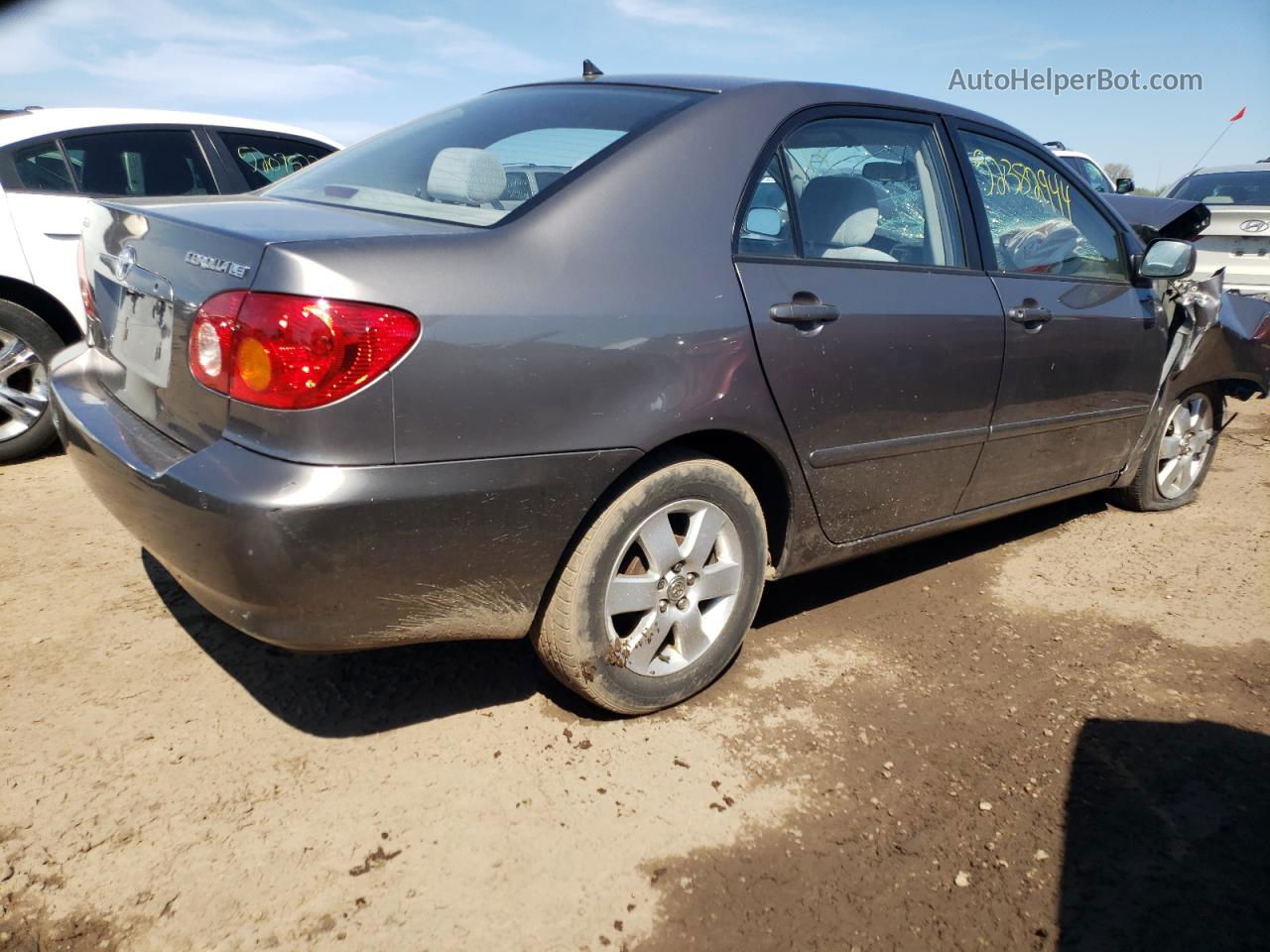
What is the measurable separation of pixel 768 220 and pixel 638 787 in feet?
4.90

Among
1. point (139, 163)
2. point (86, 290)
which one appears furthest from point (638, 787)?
point (139, 163)

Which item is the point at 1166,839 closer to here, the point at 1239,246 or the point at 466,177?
the point at 466,177

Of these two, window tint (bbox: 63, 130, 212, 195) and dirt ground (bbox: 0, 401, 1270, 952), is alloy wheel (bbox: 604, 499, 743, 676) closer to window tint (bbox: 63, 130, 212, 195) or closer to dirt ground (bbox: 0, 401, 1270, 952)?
dirt ground (bbox: 0, 401, 1270, 952)

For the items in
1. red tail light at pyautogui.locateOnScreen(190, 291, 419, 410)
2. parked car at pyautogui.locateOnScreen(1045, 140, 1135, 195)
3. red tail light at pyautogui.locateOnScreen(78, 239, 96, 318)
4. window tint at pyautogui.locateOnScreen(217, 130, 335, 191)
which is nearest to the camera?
red tail light at pyautogui.locateOnScreen(190, 291, 419, 410)

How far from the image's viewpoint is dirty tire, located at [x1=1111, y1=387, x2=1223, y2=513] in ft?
14.6

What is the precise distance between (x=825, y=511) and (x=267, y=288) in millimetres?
1654

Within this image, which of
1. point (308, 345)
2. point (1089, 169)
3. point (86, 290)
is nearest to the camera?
point (308, 345)

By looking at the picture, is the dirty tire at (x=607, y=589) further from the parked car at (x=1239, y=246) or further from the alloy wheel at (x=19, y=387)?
the parked car at (x=1239, y=246)

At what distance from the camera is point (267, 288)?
197cm

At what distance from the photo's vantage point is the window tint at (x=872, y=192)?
285 cm

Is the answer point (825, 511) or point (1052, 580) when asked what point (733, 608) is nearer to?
point (825, 511)

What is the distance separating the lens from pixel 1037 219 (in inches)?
143

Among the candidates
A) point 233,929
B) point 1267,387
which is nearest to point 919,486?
point 233,929

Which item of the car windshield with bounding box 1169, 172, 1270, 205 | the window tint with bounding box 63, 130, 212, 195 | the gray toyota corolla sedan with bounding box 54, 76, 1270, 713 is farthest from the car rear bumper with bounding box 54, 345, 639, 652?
the car windshield with bounding box 1169, 172, 1270, 205
